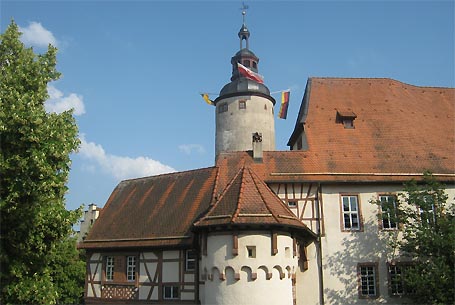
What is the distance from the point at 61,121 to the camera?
40.6ft

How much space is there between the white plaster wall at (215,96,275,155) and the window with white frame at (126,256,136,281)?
36.2ft

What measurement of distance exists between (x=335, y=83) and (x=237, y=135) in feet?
24.7

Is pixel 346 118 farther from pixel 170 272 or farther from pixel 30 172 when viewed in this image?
pixel 30 172

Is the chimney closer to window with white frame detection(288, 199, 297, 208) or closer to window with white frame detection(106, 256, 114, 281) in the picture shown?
window with white frame detection(288, 199, 297, 208)

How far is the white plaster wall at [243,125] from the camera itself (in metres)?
29.1

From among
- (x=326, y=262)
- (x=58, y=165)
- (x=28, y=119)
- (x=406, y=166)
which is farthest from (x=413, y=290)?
(x=28, y=119)

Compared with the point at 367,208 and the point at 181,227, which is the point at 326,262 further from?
the point at 181,227

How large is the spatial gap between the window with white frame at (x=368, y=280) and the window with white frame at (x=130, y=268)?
9.15 meters

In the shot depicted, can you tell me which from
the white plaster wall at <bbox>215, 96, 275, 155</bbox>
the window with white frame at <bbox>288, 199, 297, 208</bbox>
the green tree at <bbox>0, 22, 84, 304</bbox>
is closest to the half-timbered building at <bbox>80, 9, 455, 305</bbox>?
the window with white frame at <bbox>288, 199, 297, 208</bbox>

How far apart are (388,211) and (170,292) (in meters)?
8.98

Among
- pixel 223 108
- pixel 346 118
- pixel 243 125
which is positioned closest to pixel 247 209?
→ pixel 346 118

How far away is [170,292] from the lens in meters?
18.6

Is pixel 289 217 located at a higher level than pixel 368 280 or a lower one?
higher

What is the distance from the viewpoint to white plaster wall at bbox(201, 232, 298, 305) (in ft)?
48.8
